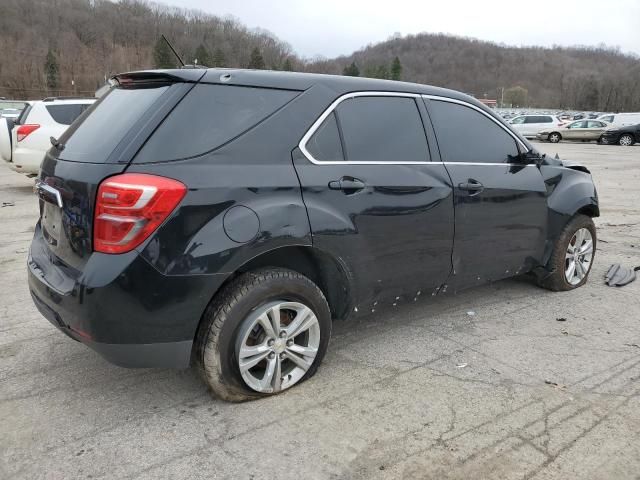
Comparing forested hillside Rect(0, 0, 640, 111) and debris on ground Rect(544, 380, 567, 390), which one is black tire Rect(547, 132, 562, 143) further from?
forested hillside Rect(0, 0, 640, 111)

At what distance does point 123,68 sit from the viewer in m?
105

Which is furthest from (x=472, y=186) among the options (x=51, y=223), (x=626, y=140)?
(x=626, y=140)

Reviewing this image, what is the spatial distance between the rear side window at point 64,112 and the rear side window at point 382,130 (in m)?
8.46

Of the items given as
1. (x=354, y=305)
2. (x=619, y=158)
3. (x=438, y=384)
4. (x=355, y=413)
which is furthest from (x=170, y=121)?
(x=619, y=158)

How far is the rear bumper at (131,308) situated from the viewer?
2467 mm

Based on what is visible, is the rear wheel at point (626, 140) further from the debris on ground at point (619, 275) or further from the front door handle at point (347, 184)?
the front door handle at point (347, 184)

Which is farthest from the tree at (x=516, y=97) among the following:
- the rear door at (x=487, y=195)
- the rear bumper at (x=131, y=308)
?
the rear bumper at (x=131, y=308)

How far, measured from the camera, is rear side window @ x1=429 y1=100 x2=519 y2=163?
3.73 metres

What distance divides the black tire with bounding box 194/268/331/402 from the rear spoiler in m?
1.06

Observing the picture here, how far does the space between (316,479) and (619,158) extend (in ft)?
72.0

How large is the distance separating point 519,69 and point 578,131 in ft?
379

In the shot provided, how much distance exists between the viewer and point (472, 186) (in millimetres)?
3744

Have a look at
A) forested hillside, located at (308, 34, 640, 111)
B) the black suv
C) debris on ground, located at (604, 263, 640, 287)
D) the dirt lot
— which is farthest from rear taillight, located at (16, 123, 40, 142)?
forested hillside, located at (308, 34, 640, 111)

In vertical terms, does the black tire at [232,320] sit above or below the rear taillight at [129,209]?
below
